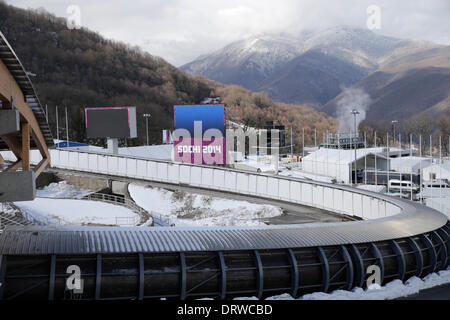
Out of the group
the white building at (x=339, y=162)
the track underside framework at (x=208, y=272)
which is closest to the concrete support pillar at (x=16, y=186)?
the track underside framework at (x=208, y=272)

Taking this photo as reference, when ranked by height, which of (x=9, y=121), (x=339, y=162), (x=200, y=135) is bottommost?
(x=339, y=162)

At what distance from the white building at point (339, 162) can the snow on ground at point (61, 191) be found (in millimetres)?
27371

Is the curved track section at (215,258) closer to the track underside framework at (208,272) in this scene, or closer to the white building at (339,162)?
the track underside framework at (208,272)

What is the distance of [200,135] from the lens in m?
46.0

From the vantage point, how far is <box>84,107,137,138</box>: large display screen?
51375mm

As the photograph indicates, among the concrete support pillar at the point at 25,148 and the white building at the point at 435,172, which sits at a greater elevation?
the concrete support pillar at the point at 25,148

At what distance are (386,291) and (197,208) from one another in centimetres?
3332

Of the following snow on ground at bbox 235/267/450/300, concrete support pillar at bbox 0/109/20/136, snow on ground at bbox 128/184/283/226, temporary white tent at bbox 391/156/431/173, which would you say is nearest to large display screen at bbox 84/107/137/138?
snow on ground at bbox 128/184/283/226

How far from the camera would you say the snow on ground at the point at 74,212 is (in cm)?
3675

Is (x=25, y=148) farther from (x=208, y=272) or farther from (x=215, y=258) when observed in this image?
(x=208, y=272)

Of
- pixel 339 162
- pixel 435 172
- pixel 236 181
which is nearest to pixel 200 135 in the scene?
pixel 236 181
